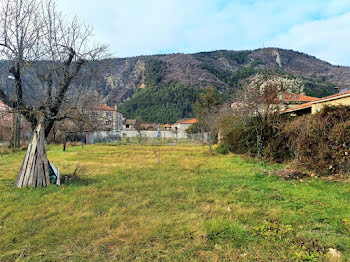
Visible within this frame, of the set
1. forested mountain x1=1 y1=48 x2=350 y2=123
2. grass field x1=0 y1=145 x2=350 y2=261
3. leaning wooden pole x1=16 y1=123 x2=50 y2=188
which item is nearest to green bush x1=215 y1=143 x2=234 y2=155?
grass field x1=0 y1=145 x2=350 y2=261

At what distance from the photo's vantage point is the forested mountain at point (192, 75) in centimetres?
6004

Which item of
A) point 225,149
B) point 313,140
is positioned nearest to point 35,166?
point 313,140

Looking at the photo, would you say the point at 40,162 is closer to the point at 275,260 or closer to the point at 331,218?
the point at 275,260

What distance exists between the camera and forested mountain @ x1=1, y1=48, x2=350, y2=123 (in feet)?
197

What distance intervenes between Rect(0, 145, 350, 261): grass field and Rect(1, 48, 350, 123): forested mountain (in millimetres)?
47641

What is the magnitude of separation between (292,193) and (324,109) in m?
3.88

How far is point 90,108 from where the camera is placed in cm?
634

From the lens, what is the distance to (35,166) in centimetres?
551

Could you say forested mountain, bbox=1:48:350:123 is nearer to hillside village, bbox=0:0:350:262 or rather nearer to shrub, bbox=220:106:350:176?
shrub, bbox=220:106:350:176

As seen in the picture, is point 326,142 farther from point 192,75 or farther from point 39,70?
point 192,75

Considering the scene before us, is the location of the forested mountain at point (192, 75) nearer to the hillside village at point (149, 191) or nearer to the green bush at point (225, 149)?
the green bush at point (225, 149)

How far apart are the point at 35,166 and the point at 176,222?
14.6 ft

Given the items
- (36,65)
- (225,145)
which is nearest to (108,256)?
(36,65)

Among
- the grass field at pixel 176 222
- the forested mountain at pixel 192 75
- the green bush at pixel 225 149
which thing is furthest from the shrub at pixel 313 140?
the forested mountain at pixel 192 75
